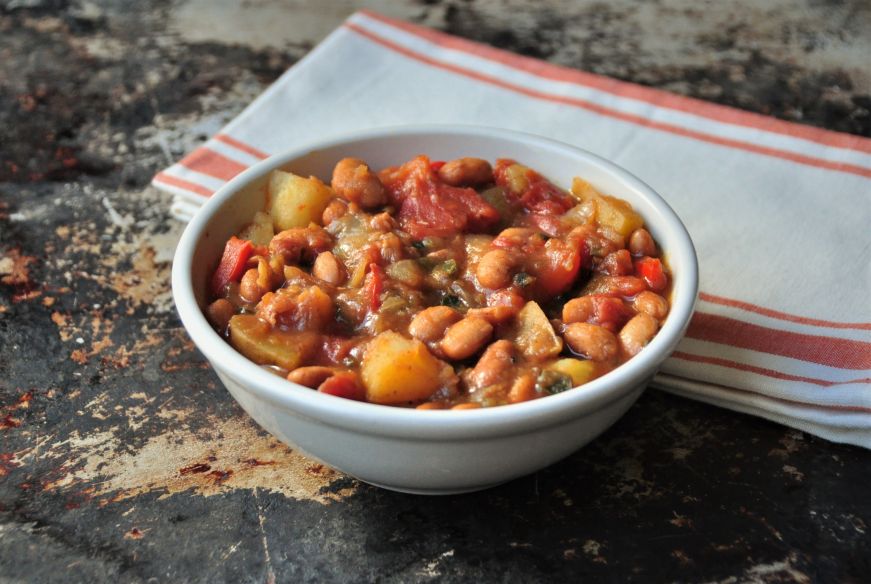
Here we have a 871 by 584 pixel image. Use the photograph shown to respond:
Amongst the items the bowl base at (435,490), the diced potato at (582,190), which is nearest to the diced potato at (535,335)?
the bowl base at (435,490)

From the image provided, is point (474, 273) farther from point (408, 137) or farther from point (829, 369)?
point (829, 369)

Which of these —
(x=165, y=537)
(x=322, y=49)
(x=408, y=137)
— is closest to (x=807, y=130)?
(x=408, y=137)

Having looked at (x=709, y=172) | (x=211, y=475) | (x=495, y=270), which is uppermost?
(x=495, y=270)

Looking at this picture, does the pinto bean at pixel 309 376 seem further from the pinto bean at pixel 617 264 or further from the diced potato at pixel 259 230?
the pinto bean at pixel 617 264

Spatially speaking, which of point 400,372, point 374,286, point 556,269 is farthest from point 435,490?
point 556,269

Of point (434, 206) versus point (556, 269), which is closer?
point (556, 269)

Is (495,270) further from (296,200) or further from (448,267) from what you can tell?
(296,200)

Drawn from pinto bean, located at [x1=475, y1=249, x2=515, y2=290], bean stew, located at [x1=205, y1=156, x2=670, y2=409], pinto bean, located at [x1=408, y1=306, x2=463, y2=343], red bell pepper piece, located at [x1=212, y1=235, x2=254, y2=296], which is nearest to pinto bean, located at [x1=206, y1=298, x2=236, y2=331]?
bean stew, located at [x1=205, y1=156, x2=670, y2=409]
